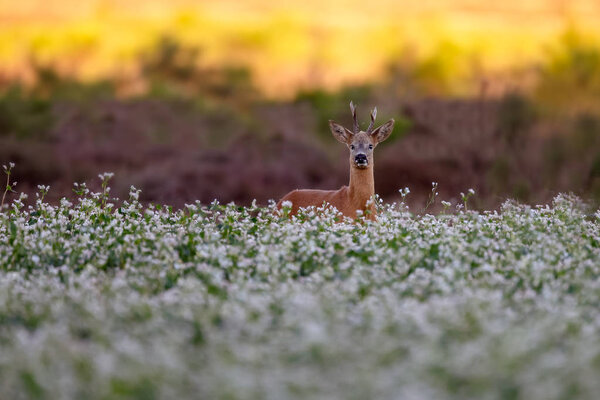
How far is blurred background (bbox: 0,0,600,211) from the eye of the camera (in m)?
21.6

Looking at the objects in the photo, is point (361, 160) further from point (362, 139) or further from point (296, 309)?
point (296, 309)

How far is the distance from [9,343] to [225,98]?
24.5 m

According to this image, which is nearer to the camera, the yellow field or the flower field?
the flower field

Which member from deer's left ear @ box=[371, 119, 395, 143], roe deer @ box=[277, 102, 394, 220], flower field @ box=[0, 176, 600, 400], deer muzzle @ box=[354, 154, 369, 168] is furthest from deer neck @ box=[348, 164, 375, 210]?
flower field @ box=[0, 176, 600, 400]

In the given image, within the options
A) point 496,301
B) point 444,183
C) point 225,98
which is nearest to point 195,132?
point 225,98

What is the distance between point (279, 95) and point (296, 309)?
2344cm

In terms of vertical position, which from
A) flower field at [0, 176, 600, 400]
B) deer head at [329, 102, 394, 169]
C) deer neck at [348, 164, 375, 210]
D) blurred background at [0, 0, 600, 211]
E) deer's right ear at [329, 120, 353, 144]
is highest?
blurred background at [0, 0, 600, 211]

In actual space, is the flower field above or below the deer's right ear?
below

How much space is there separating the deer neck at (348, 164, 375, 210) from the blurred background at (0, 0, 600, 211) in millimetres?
8592

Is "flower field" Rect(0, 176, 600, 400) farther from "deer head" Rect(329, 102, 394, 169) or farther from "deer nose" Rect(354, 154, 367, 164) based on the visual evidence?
"deer head" Rect(329, 102, 394, 169)

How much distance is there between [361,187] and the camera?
10961 millimetres

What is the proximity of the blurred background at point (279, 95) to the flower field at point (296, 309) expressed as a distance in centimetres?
1113

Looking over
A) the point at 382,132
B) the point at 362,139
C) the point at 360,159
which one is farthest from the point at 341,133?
the point at 360,159

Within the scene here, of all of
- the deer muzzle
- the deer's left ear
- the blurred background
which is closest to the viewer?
the deer muzzle
